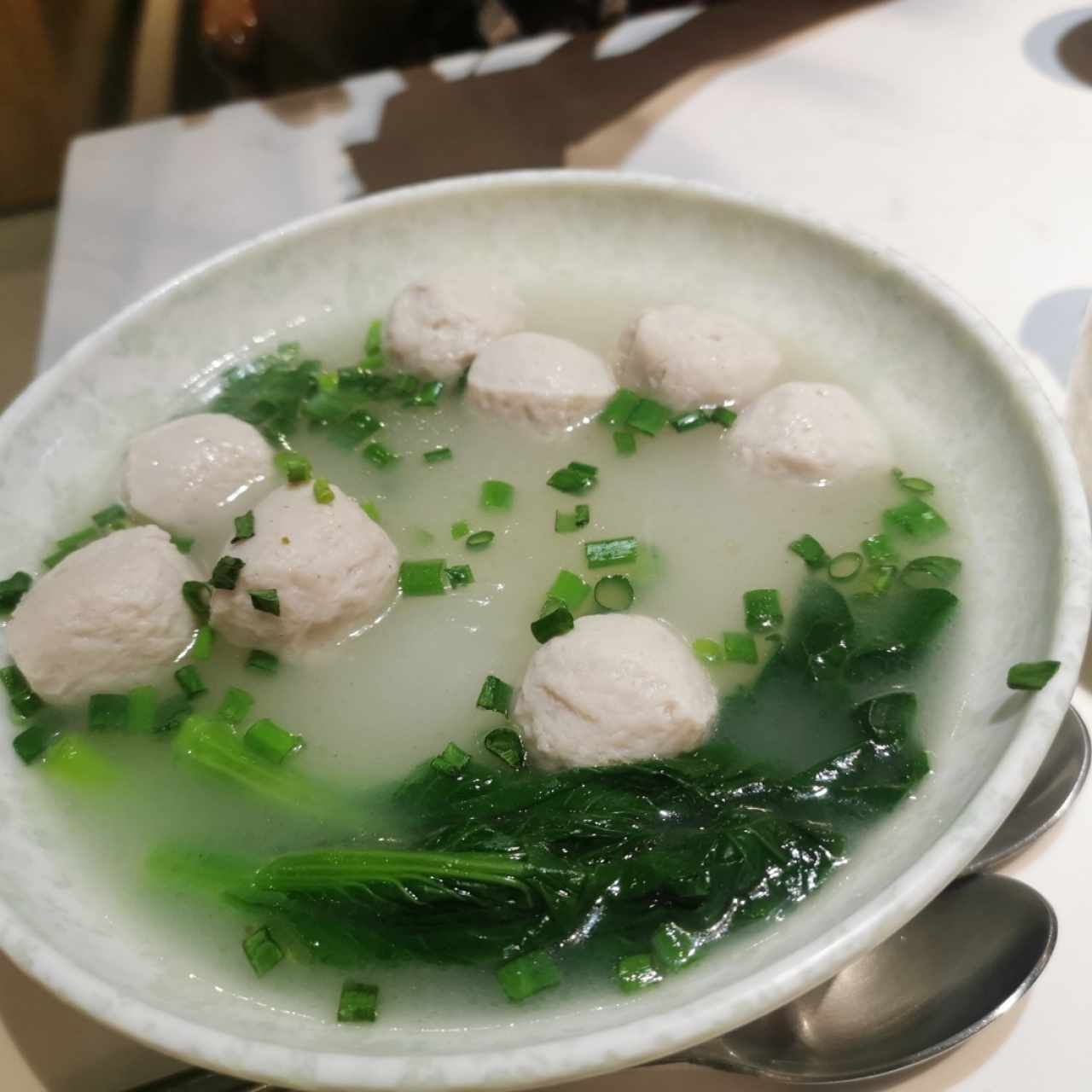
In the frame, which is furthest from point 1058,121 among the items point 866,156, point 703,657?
point 703,657

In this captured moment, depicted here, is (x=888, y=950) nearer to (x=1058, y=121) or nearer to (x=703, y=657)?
(x=703, y=657)

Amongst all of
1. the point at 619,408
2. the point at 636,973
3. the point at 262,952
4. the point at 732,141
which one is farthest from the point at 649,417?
the point at 732,141

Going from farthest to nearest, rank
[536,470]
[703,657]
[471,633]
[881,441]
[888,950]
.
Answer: [536,470], [881,441], [471,633], [703,657], [888,950]

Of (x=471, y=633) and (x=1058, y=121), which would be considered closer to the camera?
(x=471, y=633)

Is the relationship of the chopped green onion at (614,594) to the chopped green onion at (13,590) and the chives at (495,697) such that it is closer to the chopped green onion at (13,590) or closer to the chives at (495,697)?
the chives at (495,697)

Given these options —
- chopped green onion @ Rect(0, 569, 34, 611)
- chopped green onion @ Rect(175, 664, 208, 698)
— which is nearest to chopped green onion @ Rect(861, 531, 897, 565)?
chopped green onion @ Rect(175, 664, 208, 698)

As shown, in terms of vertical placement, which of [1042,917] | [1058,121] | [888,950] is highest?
[1058,121]

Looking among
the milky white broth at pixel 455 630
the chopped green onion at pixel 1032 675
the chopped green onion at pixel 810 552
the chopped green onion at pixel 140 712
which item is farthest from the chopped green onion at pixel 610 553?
the chopped green onion at pixel 140 712
